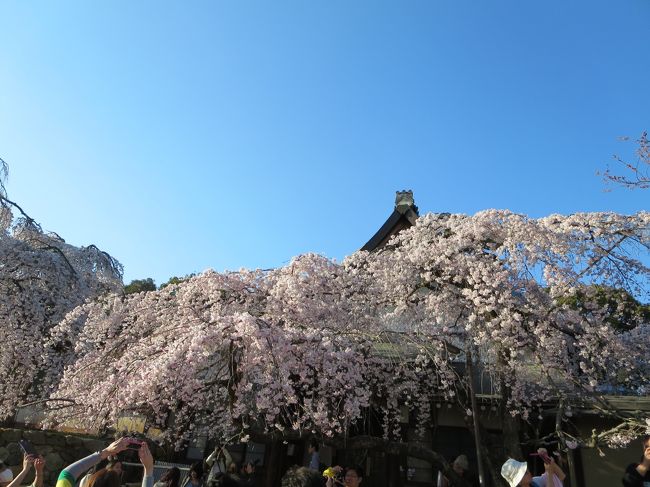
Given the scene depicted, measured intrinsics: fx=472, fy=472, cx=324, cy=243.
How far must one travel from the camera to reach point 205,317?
328 inches

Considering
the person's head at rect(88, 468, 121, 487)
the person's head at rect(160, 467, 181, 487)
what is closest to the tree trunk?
the person's head at rect(160, 467, 181, 487)

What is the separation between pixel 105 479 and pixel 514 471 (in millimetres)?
2979

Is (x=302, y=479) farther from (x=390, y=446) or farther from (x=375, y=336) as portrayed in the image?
(x=390, y=446)

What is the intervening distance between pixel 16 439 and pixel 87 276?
19.4ft

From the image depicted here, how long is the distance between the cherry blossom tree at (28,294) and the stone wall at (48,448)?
2435 millimetres

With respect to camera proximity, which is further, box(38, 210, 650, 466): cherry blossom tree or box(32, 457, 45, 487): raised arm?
box(38, 210, 650, 466): cherry blossom tree

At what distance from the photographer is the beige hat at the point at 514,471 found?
356cm

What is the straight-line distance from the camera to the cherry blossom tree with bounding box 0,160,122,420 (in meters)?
11.3

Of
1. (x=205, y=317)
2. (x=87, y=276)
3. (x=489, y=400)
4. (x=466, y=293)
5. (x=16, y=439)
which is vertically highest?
(x=87, y=276)

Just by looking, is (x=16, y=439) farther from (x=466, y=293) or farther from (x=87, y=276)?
(x=466, y=293)

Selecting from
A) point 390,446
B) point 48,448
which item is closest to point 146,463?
point 390,446

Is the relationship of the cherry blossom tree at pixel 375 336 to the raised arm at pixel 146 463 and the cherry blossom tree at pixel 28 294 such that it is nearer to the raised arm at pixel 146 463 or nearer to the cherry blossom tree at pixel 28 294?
the cherry blossom tree at pixel 28 294

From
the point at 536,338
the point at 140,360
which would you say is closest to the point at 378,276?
the point at 536,338

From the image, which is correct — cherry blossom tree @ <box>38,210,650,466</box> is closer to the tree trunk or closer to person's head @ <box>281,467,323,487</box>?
the tree trunk
